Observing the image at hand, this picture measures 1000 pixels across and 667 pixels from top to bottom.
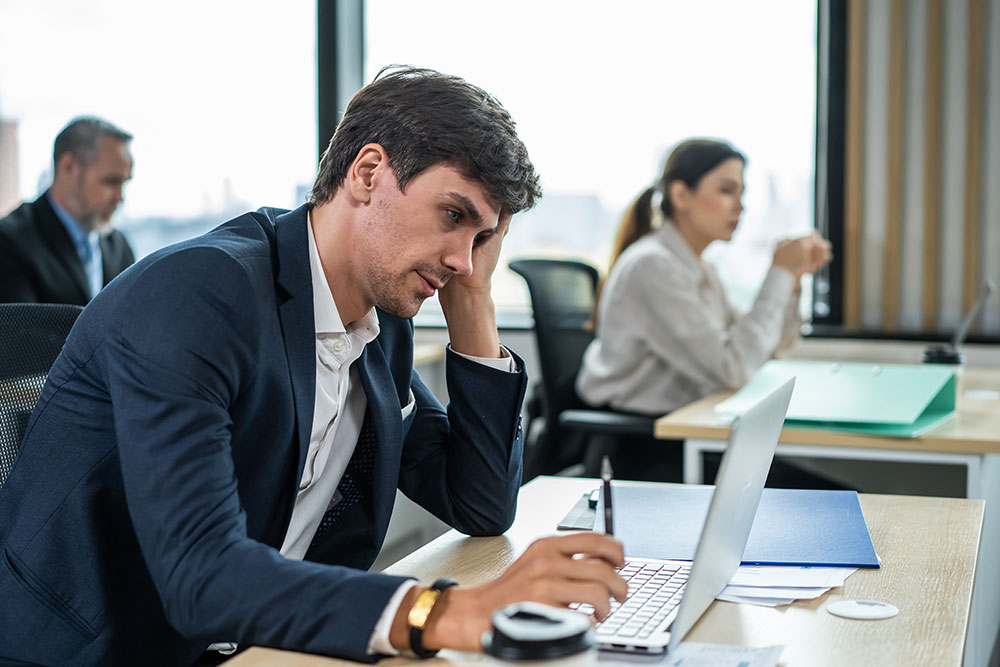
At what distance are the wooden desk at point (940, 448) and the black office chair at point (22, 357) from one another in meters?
1.23

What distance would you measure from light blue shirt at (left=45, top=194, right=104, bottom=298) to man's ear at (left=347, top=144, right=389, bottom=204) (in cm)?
255

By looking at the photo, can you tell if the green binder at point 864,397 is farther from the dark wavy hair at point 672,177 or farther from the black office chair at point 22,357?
the black office chair at point 22,357

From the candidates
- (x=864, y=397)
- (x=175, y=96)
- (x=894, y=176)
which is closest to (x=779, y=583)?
(x=864, y=397)

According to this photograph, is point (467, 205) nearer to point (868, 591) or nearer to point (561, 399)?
point (868, 591)

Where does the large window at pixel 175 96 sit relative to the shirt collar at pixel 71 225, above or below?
above

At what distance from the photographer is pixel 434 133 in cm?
119

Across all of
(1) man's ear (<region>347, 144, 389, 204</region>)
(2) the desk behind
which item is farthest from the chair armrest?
(1) man's ear (<region>347, 144, 389, 204</region>)

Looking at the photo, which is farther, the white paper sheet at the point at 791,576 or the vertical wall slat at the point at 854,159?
the vertical wall slat at the point at 854,159

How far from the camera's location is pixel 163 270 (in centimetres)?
106

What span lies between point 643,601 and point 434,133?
554 mm

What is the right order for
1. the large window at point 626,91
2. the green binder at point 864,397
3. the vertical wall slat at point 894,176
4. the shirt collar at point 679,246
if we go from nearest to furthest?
the green binder at point 864,397 < the shirt collar at point 679,246 < the vertical wall slat at point 894,176 < the large window at point 626,91

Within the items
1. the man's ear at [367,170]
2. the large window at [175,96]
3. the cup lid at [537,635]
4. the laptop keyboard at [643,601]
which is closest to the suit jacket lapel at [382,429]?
the man's ear at [367,170]

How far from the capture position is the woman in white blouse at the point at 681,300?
281 centimetres

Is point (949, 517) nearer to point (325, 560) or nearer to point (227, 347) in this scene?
point (325, 560)
